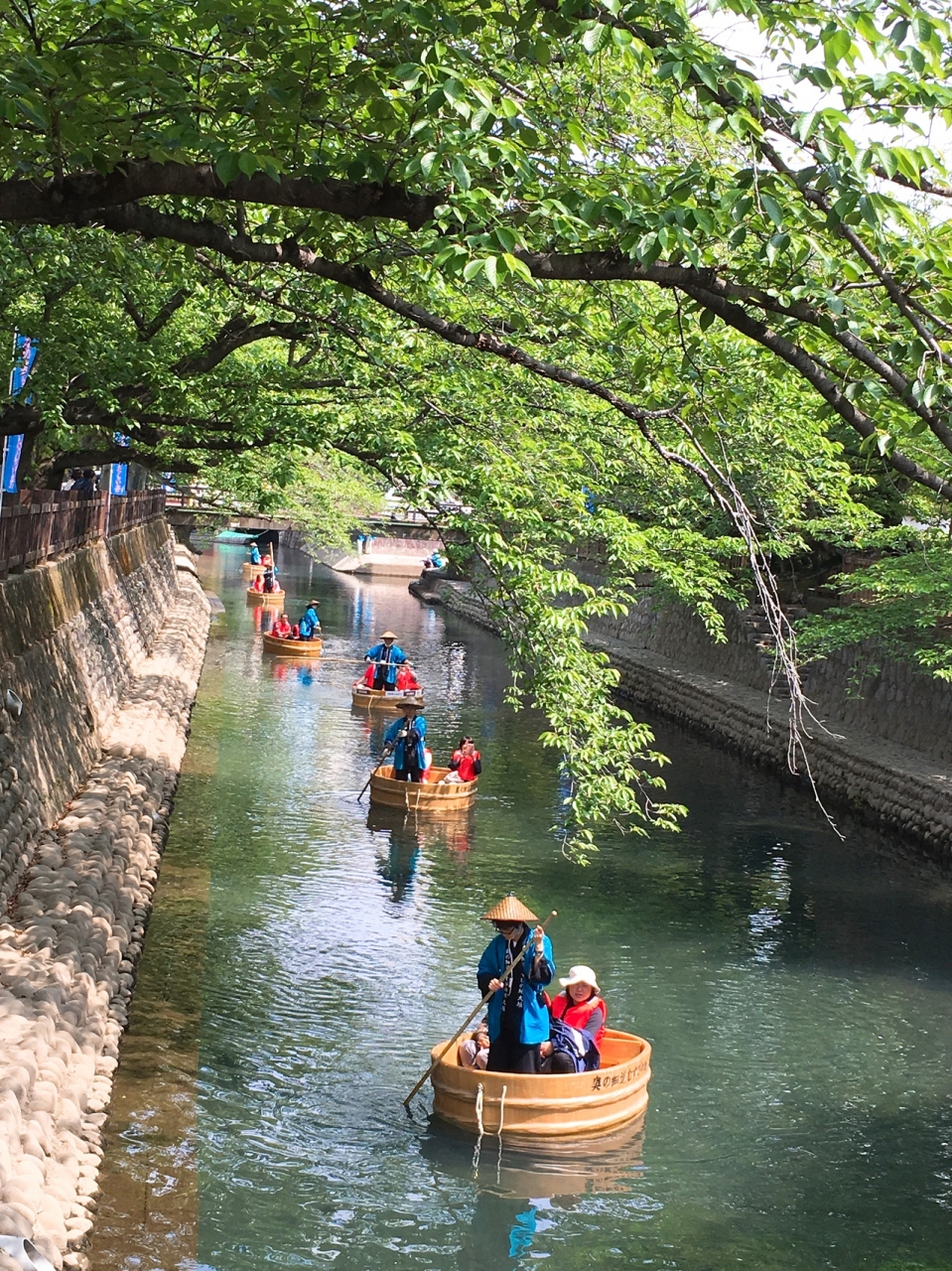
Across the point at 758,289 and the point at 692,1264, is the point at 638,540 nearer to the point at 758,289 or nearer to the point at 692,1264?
the point at 692,1264

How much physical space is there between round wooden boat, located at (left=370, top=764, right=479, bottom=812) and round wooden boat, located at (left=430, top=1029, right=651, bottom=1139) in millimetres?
10022

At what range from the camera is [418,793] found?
20.7 metres

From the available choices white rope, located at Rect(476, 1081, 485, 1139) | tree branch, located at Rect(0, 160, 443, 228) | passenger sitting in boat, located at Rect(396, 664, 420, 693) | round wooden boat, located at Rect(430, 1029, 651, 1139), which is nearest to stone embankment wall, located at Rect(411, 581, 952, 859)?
passenger sitting in boat, located at Rect(396, 664, 420, 693)

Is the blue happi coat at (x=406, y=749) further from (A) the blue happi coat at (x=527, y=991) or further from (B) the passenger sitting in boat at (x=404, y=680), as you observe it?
(A) the blue happi coat at (x=527, y=991)

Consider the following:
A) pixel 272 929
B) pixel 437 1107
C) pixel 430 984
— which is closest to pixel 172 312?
pixel 272 929

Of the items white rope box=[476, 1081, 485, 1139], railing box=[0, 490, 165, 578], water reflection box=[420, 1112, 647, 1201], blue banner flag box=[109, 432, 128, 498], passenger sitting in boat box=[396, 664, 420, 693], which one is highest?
blue banner flag box=[109, 432, 128, 498]

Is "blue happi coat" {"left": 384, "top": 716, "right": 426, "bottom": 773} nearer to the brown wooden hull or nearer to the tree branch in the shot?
the tree branch

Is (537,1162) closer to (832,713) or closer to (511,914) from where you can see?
(511,914)

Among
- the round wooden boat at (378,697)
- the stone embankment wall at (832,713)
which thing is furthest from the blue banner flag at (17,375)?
A: the round wooden boat at (378,697)

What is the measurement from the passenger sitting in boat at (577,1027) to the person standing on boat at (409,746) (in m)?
9.33

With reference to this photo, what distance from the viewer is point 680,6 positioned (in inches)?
222

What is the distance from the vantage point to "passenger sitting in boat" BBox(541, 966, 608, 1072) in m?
10.7

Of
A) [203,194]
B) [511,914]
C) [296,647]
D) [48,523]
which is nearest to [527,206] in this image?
[203,194]

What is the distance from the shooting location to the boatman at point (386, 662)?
29.9m
